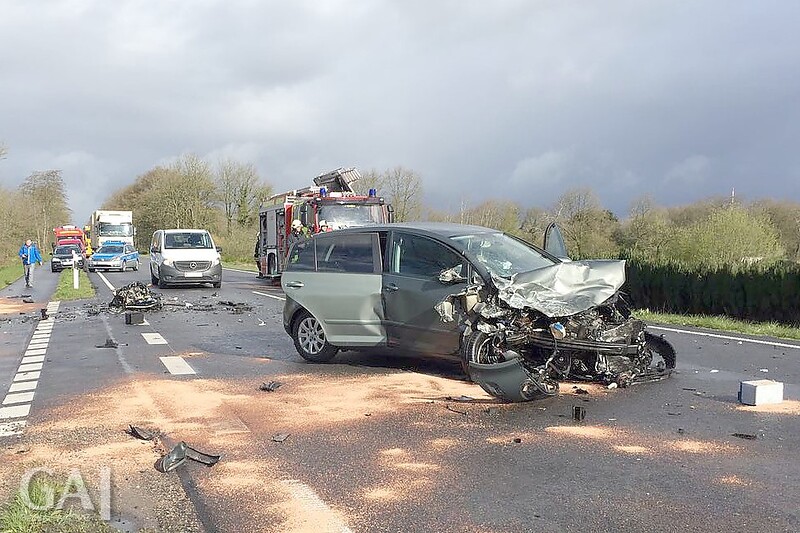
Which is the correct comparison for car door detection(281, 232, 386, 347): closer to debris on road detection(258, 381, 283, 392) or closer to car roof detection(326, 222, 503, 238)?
car roof detection(326, 222, 503, 238)

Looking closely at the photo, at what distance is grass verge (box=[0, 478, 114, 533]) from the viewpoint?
3912mm

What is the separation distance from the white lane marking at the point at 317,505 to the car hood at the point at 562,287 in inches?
119

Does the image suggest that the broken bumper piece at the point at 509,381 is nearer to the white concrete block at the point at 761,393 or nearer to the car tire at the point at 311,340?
the white concrete block at the point at 761,393

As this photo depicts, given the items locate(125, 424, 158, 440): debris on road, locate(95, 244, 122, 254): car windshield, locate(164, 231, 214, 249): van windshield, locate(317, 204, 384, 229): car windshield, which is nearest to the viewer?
locate(125, 424, 158, 440): debris on road

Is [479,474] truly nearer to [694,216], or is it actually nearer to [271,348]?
[271,348]

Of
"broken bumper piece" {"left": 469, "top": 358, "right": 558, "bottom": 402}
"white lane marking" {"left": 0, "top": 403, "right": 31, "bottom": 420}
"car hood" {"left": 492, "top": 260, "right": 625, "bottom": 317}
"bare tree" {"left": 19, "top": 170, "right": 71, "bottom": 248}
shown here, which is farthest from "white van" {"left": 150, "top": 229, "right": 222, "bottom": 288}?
"bare tree" {"left": 19, "top": 170, "right": 71, "bottom": 248}

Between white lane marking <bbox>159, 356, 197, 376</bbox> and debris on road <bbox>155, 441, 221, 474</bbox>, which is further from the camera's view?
white lane marking <bbox>159, 356, 197, 376</bbox>

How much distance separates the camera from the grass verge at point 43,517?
3.91 metres

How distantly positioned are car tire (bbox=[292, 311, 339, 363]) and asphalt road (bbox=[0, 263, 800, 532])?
19cm

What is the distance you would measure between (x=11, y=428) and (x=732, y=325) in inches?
498

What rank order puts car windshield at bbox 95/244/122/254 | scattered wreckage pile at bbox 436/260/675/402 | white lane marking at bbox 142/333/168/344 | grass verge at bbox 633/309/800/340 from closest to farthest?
1. scattered wreckage pile at bbox 436/260/675/402
2. white lane marking at bbox 142/333/168/344
3. grass verge at bbox 633/309/800/340
4. car windshield at bbox 95/244/122/254

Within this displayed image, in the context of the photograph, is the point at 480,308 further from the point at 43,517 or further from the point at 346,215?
the point at 346,215

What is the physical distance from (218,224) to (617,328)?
59.2 m

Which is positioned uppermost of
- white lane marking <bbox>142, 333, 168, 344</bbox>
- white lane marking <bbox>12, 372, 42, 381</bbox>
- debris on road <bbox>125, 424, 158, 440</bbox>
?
debris on road <bbox>125, 424, 158, 440</bbox>
